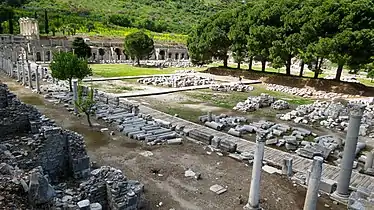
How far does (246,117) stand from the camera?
24297 millimetres

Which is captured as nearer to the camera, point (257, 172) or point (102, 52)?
point (257, 172)

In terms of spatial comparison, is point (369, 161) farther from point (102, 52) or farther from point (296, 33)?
point (102, 52)

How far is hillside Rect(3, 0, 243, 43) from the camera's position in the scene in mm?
85125

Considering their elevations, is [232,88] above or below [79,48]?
below

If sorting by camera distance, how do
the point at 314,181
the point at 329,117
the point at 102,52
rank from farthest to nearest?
the point at 102,52
the point at 329,117
the point at 314,181

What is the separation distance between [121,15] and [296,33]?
277 ft

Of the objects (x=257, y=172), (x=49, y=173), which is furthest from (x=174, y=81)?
(x=257, y=172)

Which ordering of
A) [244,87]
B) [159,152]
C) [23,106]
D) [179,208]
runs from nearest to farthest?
[179,208], [23,106], [159,152], [244,87]

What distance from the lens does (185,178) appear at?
1330 cm

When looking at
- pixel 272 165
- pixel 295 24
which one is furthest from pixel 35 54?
pixel 272 165

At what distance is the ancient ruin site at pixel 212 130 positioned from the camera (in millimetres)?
10750

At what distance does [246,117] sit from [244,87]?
42.2 feet

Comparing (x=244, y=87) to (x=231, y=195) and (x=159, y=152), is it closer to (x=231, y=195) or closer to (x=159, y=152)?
(x=159, y=152)

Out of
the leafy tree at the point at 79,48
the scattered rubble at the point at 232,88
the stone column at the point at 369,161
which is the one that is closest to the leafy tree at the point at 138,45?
the leafy tree at the point at 79,48
